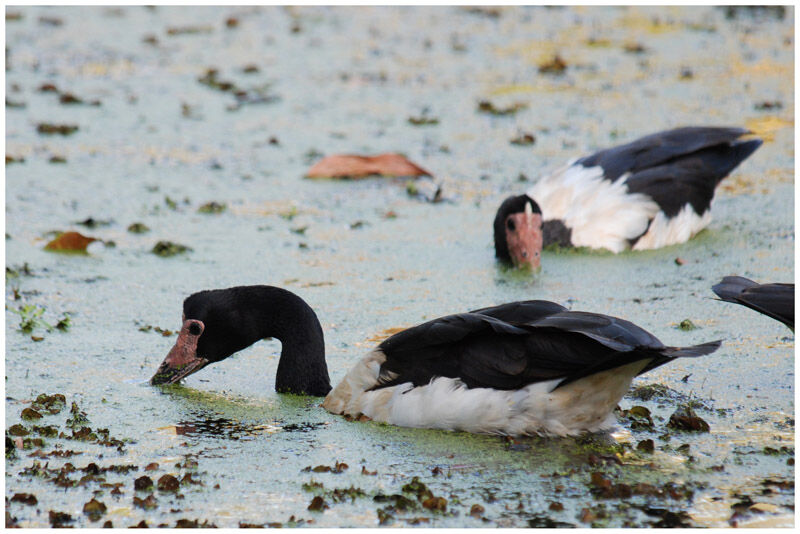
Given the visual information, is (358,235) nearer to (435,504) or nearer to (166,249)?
(166,249)

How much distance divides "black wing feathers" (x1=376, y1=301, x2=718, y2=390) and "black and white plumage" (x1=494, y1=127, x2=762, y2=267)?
262 centimetres

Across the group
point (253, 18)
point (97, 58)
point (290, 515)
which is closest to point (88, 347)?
point (290, 515)

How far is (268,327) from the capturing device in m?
5.90

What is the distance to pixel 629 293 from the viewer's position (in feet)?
23.6

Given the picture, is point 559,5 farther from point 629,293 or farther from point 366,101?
point 629,293

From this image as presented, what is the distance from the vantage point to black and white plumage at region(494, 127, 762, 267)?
26.1 ft

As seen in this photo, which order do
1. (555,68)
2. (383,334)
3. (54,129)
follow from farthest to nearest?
(555,68) → (54,129) → (383,334)

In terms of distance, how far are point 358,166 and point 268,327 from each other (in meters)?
4.12

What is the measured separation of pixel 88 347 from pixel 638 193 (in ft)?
13.1

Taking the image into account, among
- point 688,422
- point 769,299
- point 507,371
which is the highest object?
point 769,299

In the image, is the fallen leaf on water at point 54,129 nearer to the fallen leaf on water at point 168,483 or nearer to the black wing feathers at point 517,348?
the black wing feathers at point 517,348

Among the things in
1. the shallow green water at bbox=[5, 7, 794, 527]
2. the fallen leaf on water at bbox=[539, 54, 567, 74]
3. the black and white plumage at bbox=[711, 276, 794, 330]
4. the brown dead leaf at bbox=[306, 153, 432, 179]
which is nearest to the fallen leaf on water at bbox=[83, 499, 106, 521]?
the shallow green water at bbox=[5, 7, 794, 527]

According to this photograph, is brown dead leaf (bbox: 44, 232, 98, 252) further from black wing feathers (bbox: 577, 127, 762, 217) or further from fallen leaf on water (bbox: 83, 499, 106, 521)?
fallen leaf on water (bbox: 83, 499, 106, 521)

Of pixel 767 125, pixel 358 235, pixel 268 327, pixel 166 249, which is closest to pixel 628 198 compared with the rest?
pixel 358 235
